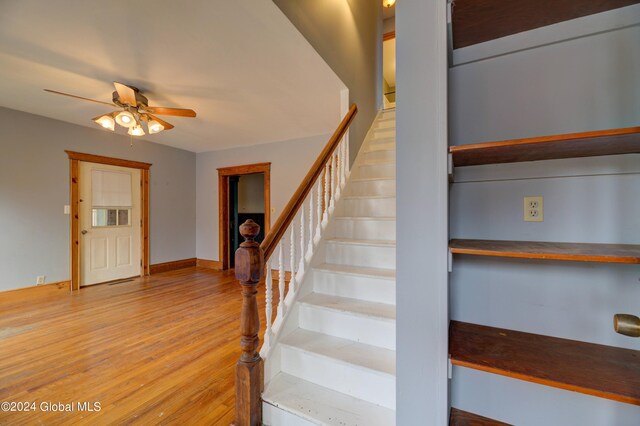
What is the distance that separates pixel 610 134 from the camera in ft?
2.42

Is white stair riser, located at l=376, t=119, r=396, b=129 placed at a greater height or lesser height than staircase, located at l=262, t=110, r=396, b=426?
greater

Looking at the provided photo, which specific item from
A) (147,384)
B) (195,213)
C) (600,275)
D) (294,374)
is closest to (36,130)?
(195,213)

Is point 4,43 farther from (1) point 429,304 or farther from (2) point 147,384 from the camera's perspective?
(1) point 429,304

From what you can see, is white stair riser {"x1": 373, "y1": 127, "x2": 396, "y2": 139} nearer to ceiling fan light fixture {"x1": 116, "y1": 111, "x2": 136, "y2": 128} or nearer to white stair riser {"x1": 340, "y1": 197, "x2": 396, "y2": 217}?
white stair riser {"x1": 340, "y1": 197, "x2": 396, "y2": 217}

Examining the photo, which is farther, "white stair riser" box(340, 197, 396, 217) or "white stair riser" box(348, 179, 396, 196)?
"white stair riser" box(348, 179, 396, 196)

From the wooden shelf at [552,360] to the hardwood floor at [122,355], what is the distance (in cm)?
132

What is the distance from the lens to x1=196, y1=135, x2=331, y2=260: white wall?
4477 mm

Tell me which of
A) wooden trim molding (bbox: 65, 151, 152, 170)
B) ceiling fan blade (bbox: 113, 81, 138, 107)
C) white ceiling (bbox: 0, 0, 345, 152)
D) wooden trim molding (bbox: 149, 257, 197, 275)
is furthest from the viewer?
wooden trim molding (bbox: 149, 257, 197, 275)

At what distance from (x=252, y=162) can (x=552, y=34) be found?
4439 mm

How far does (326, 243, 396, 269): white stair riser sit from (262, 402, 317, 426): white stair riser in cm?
107

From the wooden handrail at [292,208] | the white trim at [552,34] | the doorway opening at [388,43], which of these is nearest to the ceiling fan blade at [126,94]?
the wooden handrail at [292,208]

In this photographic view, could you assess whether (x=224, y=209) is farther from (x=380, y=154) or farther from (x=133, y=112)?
(x=380, y=154)

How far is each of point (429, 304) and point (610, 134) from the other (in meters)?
0.71

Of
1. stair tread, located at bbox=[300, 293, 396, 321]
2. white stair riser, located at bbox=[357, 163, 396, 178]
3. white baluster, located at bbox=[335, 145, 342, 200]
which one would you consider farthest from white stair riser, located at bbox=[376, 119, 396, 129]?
stair tread, located at bbox=[300, 293, 396, 321]
